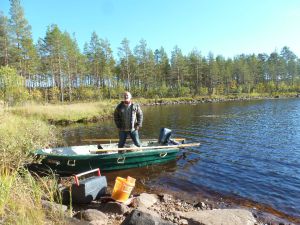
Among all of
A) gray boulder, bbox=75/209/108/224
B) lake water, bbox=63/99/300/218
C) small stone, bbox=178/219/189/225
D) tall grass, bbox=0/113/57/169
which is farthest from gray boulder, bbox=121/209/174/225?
lake water, bbox=63/99/300/218

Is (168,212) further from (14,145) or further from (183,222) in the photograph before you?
(14,145)

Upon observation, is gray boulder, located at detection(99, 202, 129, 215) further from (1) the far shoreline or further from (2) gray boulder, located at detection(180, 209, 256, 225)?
(1) the far shoreline

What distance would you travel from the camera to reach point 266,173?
11.7 meters

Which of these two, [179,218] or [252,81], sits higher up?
[252,81]

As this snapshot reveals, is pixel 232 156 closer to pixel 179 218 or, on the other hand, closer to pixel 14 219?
pixel 179 218

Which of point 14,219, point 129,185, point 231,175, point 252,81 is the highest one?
point 252,81

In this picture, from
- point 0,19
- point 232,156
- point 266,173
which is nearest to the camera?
point 266,173

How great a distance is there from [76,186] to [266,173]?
25.4 ft

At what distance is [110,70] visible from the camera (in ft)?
232

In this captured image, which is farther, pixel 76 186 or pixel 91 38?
pixel 91 38

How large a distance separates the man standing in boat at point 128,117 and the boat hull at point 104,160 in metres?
0.84

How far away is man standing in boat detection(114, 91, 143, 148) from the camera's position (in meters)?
12.0

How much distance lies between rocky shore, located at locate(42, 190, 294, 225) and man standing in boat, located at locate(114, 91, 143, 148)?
411cm

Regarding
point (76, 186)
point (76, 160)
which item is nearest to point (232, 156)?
point (76, 160)
